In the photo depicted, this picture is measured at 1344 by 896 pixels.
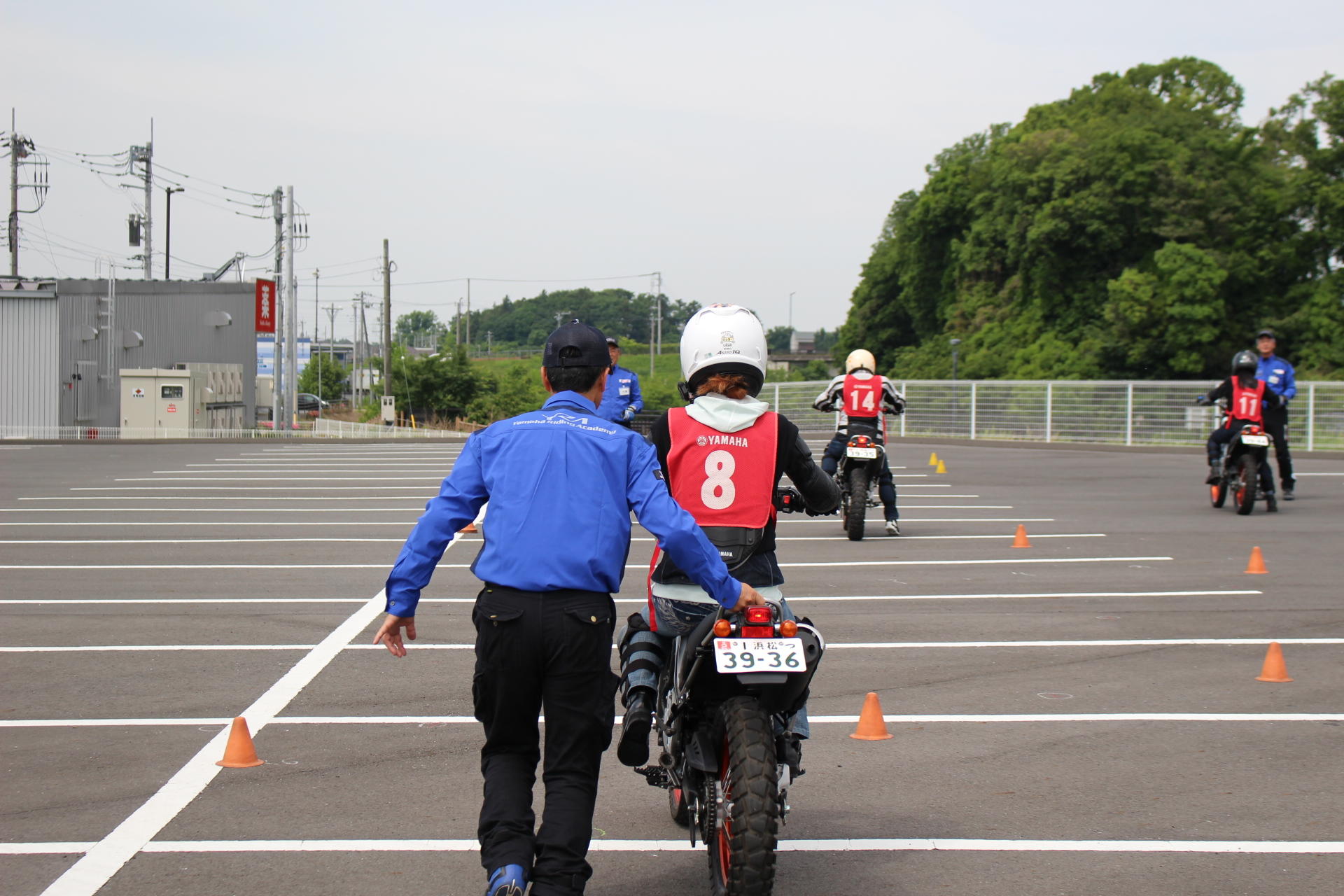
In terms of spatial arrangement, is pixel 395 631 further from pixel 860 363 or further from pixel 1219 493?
pixel 1219 493

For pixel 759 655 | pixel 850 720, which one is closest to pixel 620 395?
pixel 850 720

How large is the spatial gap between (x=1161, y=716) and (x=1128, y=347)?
185 ft

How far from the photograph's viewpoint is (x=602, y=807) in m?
5.16

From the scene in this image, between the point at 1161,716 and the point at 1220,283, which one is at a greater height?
the point at 1220,283

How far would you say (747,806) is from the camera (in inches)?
146

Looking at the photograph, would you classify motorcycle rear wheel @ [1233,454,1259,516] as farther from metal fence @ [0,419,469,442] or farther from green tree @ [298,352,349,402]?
green tree @ [298,352,349,402]

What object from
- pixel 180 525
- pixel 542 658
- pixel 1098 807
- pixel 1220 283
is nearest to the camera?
pixel 542 658

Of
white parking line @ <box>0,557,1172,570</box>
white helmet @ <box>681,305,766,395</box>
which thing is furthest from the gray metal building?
white helmet @ <box>681,305,766,395</box>

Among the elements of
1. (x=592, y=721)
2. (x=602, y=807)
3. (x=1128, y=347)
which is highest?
(x=1128, y=347)

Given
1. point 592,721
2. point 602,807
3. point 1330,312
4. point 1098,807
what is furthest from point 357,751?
point 1330,312

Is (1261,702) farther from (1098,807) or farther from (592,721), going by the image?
(592,721)

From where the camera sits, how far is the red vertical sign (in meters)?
49.6

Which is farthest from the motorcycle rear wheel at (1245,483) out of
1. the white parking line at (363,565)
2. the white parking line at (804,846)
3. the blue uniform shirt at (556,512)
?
the blue uniform shirt at (556,512)

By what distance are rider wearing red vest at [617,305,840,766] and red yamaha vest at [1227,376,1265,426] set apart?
12054mm
